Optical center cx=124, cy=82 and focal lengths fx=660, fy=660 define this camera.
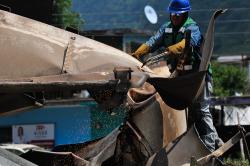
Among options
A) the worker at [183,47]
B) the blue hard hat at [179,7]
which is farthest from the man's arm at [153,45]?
the blue hard hat at [179,7]

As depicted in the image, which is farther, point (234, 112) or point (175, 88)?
point (234, 112)

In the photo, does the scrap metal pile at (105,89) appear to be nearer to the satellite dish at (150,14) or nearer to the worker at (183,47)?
the worker at (183,47)

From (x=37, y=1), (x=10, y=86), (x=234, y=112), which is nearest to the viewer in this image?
(x=10, y=86)

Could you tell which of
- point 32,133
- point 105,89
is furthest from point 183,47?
point 32,133

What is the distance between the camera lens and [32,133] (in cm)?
1925

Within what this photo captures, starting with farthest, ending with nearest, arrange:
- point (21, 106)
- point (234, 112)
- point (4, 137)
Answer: point (4, 137)
point (234, 112)
point (21, 106)

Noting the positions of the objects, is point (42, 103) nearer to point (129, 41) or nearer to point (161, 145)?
point (161, 145)

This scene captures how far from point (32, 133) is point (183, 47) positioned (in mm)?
14393

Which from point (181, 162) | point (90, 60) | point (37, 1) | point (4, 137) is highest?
point (37, 1)

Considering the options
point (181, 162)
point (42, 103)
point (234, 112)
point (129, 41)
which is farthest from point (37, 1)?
point (129, 41)

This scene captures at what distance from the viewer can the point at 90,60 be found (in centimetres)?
457

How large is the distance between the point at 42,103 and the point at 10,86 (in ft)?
4.07

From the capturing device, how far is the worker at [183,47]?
5346 millimetres

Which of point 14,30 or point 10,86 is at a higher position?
point 14,30
